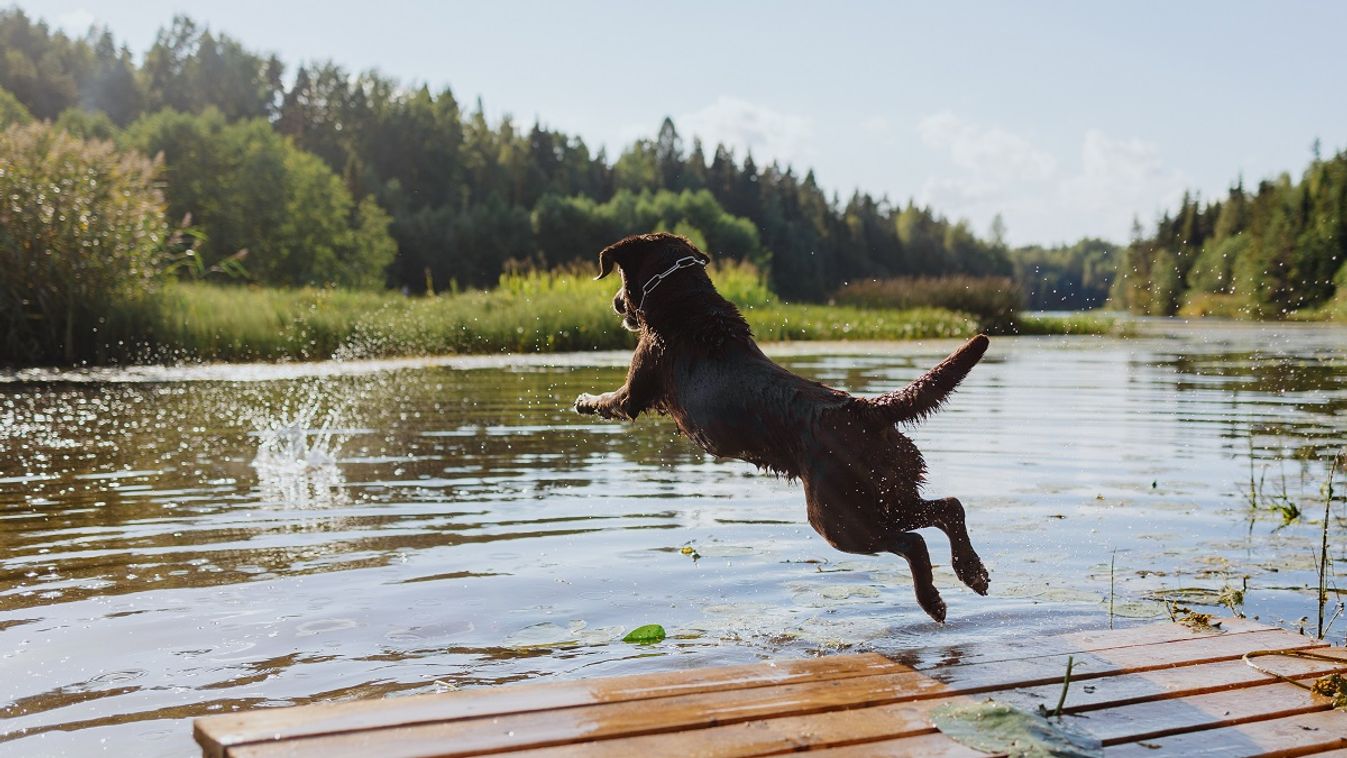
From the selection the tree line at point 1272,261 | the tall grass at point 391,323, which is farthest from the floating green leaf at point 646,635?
the tree line at point 1272,261

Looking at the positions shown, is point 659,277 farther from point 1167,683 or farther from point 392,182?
point 392,182

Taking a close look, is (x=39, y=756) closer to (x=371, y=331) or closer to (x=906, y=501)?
(x=906, y=501)

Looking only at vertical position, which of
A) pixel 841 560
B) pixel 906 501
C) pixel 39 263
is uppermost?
pixel 39 263

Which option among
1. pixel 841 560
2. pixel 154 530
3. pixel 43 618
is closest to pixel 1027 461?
pixel 841 560

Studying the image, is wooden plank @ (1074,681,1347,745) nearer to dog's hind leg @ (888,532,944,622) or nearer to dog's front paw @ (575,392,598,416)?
dog's hind leg @ (888,532,944,622)

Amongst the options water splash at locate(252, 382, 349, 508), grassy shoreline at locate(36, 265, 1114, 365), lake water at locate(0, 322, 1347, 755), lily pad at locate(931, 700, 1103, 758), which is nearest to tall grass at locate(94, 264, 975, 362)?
grassy shoreline at locate(36, 265, 1114, 365)

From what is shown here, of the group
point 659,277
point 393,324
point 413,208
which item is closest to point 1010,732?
point 659,277

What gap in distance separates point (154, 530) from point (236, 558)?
1197 mm

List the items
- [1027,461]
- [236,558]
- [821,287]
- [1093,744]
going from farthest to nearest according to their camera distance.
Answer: [821,287] < [1027,461] < [236,558] < [1093,744]

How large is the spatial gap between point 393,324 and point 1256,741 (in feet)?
79.0

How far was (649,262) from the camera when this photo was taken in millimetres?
5992

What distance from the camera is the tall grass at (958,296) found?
41625 millimetres

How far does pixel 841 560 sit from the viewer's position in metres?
7.52

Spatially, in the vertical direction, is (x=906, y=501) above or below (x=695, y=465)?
above
